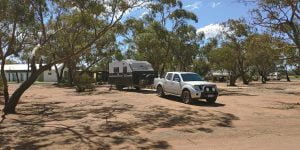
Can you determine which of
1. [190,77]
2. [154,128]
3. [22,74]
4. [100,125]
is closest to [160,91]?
[190,77]

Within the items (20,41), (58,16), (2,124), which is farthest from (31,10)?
(20,41)

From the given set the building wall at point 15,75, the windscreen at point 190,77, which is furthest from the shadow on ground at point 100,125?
the building wall at point 15,75

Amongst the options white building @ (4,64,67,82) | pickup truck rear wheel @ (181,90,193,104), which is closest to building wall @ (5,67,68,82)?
white building @ (4,64,67,82)

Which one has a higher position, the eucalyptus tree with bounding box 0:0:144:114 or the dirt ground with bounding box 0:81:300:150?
the eucalyptus tree with bounding box 0:0:144:114

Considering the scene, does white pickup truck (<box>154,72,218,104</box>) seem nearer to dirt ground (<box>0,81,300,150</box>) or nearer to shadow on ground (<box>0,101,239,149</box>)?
dirt ground (<box>0,81,300,150</box>)

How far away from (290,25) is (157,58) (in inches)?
947

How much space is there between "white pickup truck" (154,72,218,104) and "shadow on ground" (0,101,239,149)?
233 cm

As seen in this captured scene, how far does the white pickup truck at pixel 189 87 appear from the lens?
2306 cm

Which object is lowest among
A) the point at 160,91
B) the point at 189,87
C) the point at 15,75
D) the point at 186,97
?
the point at 186,97

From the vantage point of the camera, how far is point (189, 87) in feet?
76.8

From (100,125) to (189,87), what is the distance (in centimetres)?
862

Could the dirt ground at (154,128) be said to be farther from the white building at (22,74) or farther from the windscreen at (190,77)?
the white building at (22,74)

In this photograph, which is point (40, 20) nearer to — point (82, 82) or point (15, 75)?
point (82, 82)

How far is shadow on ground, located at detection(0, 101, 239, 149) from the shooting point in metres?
12.9
